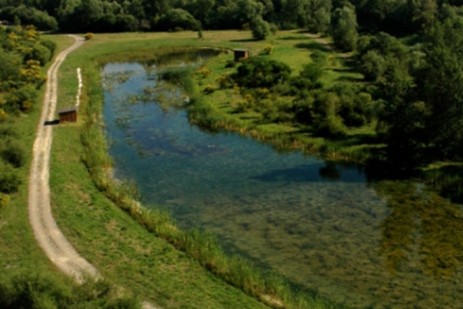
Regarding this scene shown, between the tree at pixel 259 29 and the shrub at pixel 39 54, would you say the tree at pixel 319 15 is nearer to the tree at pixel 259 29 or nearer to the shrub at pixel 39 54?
the tree at pixel 259 29

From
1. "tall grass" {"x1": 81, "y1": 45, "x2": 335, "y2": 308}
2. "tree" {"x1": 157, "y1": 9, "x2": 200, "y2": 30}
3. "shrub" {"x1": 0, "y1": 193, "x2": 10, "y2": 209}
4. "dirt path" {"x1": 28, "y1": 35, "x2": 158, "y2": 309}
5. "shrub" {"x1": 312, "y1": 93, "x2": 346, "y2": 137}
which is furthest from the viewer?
"tree" {"x1": 157, "y1": 9, "x2": 200, "y2": 30}

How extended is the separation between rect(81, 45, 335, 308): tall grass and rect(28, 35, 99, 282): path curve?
3.75 metres

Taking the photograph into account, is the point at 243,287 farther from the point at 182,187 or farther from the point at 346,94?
the point at 346,94

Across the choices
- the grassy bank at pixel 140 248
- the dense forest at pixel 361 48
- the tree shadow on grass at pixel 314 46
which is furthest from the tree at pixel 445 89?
the tree shadow on grass at pixel 314 46

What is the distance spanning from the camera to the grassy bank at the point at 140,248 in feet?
103

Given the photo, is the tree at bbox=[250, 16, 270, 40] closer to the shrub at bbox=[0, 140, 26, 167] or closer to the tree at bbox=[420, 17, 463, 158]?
the tree at bbox=[420, 17, 463, 158]

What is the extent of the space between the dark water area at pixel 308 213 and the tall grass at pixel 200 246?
1467 mm

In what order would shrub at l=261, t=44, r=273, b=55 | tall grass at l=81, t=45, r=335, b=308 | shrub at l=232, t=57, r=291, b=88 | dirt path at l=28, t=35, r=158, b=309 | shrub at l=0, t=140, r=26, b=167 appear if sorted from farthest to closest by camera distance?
shrub at l=261, t=44, r=273, b=55
shrub at l=232, t=57, r=291, b=88
shrub at l=0, t=140, r=26, b=167
dirt path at l=28, t=35, r=158, b=309
tall grass at l=81, t=45, r=335, b=308

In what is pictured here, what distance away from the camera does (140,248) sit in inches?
1432

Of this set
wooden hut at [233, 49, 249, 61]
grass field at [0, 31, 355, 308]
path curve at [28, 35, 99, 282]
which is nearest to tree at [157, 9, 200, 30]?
wooden hut at [233, 49, 249, 61]

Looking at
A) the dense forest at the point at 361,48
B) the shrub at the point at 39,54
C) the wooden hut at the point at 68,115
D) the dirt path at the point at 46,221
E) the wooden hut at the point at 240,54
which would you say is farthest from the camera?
the wooden hut at the point at 240,54

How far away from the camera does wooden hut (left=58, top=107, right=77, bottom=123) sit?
203ft

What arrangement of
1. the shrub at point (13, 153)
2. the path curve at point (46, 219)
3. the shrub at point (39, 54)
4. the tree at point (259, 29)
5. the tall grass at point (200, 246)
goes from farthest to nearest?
the tree at point (259, 29) < the shrub at point (39, 54) < the shrub at point (13, 153) < the path curve at point (46, 219) < the tall grass at point (200, 246)

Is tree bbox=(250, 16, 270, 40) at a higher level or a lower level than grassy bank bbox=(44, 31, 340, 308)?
higher
